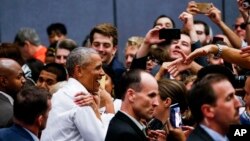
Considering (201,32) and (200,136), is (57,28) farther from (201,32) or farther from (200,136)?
(200,136)

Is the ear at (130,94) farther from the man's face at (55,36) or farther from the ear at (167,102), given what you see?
the man's face at (55,36)

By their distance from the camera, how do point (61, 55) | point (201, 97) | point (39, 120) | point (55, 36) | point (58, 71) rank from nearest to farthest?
point (201, 97)
point (39, 120)
point (58, 71)
point (61, 55)
point (55, 36)

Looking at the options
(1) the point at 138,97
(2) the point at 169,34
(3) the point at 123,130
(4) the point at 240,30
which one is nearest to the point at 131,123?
(3) the point at 123,130

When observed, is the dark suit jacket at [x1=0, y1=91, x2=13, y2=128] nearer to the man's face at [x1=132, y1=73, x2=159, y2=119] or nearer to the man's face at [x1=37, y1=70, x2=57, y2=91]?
the man's face at [x1=132, y1=73, x2=159, y2=119]

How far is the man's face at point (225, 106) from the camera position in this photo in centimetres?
495

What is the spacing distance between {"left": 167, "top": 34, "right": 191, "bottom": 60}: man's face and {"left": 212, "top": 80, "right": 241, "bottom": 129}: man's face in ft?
6.78

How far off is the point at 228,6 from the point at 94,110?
610cm

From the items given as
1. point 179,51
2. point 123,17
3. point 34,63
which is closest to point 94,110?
point 179,51

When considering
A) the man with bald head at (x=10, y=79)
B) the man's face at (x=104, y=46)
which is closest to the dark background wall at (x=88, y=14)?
the man's face at (x=104, y=46)

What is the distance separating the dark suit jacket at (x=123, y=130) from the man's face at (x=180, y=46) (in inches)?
68.9

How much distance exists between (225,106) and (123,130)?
26.0 inches

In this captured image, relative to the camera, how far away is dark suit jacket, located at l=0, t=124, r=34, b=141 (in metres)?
5.62

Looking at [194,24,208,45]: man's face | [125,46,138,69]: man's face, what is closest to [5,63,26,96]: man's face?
[125,46,138,69]: man's face

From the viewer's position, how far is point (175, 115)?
6.17 metres
